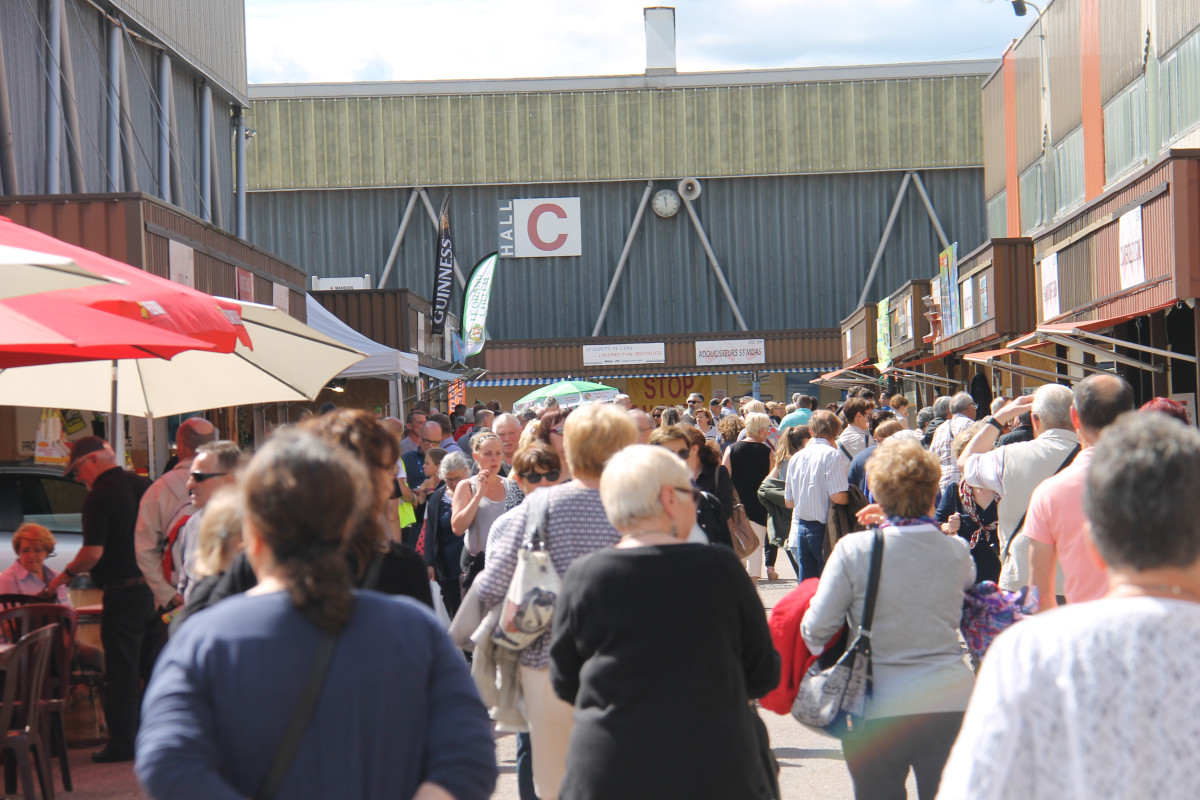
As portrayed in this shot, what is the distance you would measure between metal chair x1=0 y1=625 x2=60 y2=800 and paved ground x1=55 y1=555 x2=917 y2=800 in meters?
0.37

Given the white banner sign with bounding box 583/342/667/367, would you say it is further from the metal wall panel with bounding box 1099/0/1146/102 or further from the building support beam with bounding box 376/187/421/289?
the metal wall panel with bounding box 1099/0/1146/102

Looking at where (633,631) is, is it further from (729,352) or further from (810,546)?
(729,352)

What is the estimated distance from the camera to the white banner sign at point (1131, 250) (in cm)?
1233

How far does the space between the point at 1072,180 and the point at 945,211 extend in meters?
20.2

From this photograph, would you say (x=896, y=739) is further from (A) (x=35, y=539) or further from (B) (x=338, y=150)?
(B) (x=338, y=150)

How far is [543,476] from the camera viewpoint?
19.2ft

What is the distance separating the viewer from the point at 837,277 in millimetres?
42125

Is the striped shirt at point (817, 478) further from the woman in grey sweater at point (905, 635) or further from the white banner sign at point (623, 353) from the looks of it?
the white banner sign at point (623, 353)

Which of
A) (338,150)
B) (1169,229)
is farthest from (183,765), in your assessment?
(338,150)

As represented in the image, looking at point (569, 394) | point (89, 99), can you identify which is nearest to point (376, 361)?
point (569, 394)

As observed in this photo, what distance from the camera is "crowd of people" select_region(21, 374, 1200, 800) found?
1.88 m

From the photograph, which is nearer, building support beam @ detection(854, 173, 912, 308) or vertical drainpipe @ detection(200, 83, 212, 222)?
vertical drainpipe @ detection(200, 83, 212, 222)

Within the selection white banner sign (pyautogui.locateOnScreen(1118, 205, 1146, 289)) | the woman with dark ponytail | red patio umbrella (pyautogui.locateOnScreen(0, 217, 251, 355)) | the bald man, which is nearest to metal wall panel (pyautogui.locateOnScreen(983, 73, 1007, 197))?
white banner sign (pyautogui.locateOnScreen(1118, 205, 1146, 289))

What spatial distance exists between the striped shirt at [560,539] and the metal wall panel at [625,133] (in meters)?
37.8
